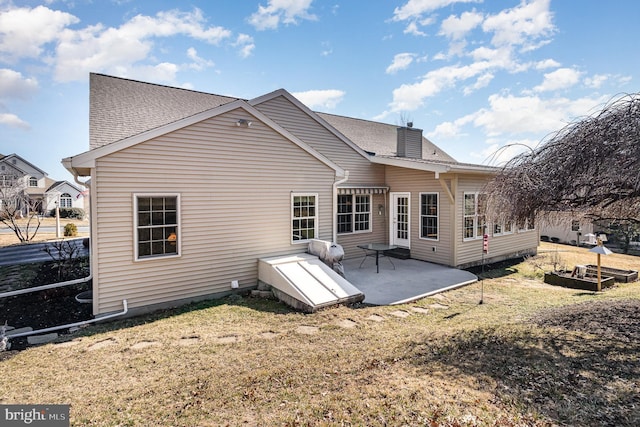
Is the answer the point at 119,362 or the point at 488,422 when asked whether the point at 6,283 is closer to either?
the point at 119,362

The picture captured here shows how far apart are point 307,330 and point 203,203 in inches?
153

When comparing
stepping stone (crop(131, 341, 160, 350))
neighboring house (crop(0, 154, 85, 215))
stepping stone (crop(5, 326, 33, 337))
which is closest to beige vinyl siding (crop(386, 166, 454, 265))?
stepping stone (crop(131, 341, 160, 350))

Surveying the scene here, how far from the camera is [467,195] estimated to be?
11.1m

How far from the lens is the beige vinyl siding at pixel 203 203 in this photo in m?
6.54

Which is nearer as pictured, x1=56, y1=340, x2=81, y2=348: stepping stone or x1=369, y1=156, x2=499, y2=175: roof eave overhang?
x1=56, y1=340, x2=81, y2=348: stepping stone

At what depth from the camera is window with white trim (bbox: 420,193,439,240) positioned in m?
11.3

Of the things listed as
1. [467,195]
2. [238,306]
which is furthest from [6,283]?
[467,195]

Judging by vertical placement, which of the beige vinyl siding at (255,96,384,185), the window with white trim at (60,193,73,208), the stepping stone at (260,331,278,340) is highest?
the beige vinyl siding at (255,96,384,185)

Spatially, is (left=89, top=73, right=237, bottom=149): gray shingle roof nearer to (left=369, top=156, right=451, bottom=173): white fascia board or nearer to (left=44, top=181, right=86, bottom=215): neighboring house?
Answer: (left=369, top=156, right=451, bottom=173): white fascia board

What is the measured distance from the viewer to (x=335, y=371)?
416 cm

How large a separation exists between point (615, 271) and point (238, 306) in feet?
40.4

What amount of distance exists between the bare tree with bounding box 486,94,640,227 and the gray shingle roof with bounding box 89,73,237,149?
8.69 meters

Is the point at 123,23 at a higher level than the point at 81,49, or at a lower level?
higher

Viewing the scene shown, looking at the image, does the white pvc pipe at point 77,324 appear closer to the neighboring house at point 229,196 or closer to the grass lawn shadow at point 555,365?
the neighboring house at point 229,196
